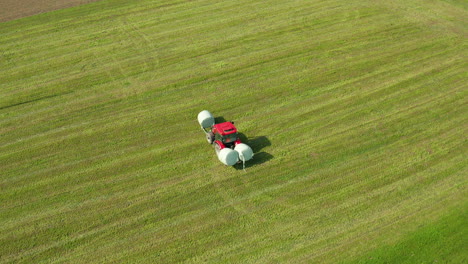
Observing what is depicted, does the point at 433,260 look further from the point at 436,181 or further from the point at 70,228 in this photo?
the point at 70,228

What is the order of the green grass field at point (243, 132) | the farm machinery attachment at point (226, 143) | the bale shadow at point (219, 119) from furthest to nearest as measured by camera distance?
1. the bale shadow at point (219, 119)
2. the farm machinery attachment at point (226, 143)
3. the green grass field at point (243, 132)

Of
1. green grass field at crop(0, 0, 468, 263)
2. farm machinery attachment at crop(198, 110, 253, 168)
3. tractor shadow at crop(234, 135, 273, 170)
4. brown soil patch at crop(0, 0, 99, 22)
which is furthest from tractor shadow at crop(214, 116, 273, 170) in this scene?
brown soil patch at crop(0, 0, 99, 22)

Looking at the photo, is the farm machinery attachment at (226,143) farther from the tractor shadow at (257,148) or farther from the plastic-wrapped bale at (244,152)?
the tractor shadow at (257,148)

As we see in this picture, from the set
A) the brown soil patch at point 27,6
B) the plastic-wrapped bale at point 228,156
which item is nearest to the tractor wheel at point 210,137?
the plastic-wrapped bale at point 228,156

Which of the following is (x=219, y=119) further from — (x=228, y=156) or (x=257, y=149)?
(x=228, y=156)

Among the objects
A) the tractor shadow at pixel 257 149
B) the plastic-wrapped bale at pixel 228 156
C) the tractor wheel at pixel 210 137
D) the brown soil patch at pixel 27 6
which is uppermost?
the brown soil patch at pixel 27 6

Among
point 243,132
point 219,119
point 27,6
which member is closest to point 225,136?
point 243,132

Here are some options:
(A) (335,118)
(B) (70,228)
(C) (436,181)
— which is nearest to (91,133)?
(B) (70,228)
